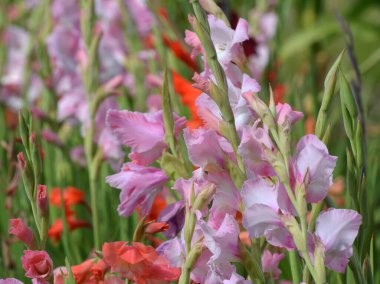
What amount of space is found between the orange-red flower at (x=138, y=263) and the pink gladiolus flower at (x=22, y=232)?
0.05 metres

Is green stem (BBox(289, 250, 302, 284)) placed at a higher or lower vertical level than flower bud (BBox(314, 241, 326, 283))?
lower

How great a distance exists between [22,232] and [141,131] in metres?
0.15

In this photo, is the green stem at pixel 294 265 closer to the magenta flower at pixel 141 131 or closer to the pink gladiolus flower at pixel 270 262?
the pink gladiolus flower at pixel 270 262

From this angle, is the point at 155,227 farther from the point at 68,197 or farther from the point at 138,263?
the point at 68,197

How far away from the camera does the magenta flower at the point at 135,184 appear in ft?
2.40

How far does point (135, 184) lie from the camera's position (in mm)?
733

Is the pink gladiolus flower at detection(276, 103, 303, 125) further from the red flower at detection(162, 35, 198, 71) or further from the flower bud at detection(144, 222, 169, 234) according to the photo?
the red flower at detection(162, 35, 198, 71)

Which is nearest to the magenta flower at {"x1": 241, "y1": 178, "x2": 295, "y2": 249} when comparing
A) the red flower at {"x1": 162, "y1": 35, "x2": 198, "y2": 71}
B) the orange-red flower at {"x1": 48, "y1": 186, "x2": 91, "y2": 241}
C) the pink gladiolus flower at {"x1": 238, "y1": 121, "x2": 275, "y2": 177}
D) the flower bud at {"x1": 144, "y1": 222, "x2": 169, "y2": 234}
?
the pink gladiolus flower at {"x1": 238, "y1": 121, "x2": 275, "y2": 177}

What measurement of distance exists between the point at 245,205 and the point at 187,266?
0.19ft

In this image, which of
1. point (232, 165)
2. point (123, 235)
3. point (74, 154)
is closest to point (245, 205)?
point (232, 165)

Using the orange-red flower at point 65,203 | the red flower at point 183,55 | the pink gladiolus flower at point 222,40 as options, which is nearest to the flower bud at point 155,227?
the pink gladiolus flower at point 222,40

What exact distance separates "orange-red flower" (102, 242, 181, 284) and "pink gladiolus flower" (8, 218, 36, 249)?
54 millimetres

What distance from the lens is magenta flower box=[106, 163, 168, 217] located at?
731 millimetres

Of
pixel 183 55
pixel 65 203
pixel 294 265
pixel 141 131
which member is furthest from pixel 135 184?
pixel 183 55
